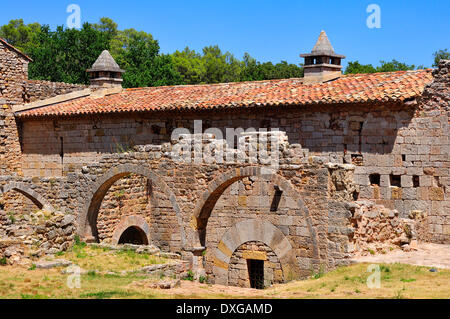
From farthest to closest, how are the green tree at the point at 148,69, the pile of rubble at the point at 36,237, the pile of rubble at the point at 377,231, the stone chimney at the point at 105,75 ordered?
the green tree at the point at 148,69, the stone chimney at the point at 105,75, the pile of rubble at the point at 36,237, the pile of rubble at the point at 377,231

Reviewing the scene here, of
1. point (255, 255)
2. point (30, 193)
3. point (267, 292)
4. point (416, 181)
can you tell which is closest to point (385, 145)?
point (416, 181)

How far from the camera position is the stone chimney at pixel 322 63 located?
2541cm

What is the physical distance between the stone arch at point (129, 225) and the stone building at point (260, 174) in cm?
4

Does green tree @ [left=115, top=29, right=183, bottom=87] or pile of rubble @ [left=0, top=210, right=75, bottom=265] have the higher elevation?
green tree @ [left=115, top=29, right=183, bottom=87]

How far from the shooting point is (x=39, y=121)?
98.2 feet

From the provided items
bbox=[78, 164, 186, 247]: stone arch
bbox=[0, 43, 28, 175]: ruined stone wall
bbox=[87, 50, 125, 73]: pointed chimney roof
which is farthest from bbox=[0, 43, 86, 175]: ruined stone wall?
bbox=[78, 164, 186, 247]: stone arch

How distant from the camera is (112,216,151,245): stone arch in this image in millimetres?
23719

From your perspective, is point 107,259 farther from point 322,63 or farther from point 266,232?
point 322,63

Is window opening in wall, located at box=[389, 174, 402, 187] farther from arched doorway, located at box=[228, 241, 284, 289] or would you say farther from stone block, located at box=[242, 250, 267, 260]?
stone block, located at box=[242, 250, 267, 260]

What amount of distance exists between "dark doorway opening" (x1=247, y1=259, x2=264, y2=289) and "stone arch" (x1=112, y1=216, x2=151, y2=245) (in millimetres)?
4207

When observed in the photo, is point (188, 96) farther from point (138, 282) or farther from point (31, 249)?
point (138, 282)

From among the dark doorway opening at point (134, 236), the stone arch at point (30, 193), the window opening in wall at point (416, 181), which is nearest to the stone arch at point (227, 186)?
the window opening in wall at point (416, 181)

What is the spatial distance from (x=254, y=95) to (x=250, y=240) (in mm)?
5137

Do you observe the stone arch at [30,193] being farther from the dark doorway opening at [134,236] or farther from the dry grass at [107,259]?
the dry grass at [107,259]
